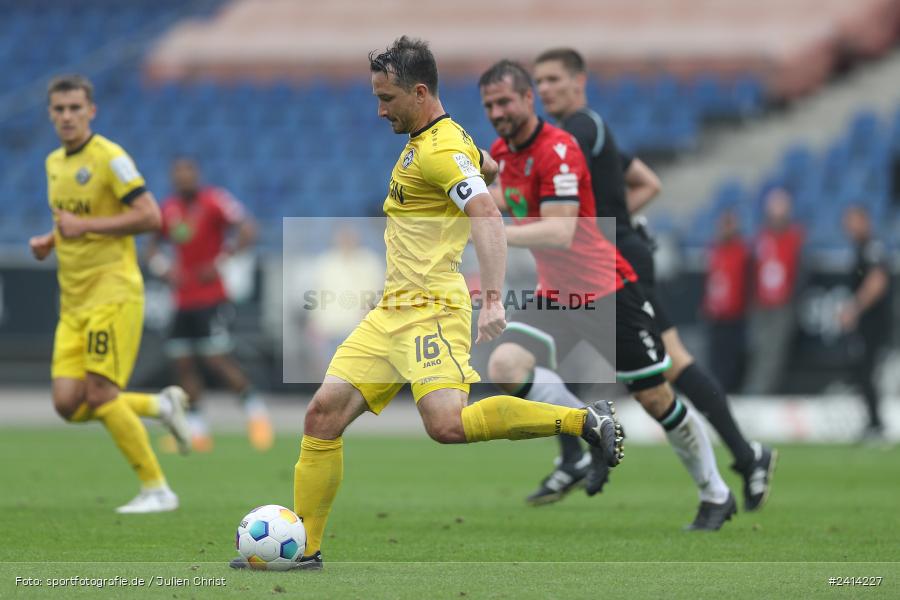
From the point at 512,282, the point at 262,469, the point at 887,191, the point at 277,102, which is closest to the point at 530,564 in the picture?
the point at 262,469

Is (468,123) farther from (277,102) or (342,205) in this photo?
(277,102)

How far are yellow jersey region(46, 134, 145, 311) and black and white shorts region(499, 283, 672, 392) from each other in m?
2.43

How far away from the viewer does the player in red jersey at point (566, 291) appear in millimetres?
7609

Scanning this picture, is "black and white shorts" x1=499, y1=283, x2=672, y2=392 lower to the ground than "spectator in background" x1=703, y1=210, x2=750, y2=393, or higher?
higher

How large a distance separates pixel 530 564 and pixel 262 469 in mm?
5158

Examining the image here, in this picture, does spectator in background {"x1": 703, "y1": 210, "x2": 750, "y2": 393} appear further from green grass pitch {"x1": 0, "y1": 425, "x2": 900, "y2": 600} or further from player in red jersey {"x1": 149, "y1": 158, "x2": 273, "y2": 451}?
player in red jersey {"x1": 149, "y1": 158, "x2": 273, "y2": 451}

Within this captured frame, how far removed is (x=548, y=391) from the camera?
8039mm

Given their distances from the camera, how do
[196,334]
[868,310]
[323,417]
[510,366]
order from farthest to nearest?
[868,310]
[196,334]
[510,366]
[323,417]

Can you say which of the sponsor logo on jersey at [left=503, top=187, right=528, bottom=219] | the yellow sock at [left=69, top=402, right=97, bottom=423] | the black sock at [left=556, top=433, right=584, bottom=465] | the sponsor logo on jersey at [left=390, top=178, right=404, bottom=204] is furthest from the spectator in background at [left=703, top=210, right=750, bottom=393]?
the sponsor logo on jersey at [left=390, top=178, right=404, bottom=204]

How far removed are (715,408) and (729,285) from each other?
765 cm

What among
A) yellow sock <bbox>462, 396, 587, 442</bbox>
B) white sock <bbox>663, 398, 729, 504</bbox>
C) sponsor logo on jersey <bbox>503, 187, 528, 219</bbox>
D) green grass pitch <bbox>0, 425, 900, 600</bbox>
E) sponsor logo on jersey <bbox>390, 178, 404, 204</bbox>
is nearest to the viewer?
green grass pitch <bbox>0, 425, 900, 600</bbox>

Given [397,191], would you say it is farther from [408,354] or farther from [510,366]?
[510,366]

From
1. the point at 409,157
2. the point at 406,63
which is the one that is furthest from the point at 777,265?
the point at 406,63

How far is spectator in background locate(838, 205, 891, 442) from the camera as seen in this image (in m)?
14.1
